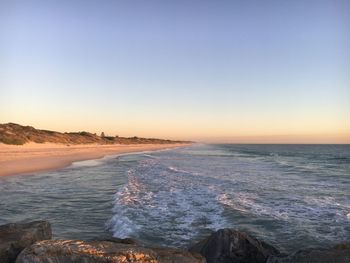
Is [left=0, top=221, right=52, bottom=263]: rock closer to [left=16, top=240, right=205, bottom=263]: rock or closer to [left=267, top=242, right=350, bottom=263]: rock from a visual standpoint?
[left=16, top=240, right=205, bottom=263]: rock

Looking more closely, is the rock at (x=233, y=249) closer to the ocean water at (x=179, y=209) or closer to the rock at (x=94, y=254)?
the rock at (x=94, y=254)

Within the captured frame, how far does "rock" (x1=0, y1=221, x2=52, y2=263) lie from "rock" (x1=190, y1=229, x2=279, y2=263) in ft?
9.37

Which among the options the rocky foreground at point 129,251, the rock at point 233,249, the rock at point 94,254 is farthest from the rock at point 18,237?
the rock at point 233,249

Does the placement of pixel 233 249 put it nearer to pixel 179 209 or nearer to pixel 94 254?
pixel 94 254

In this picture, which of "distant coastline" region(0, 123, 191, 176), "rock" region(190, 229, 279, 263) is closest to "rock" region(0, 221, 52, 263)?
"rock" region(190, 229, 279, 263)

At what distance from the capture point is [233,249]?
259 inches

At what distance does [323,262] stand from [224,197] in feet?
36.9

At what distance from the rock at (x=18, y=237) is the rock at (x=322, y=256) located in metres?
3.83

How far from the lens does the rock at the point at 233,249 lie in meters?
6.57

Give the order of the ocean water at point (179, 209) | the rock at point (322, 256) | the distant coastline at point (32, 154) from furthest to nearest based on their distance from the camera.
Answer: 1. the distant coastline at point (32, 154)
2. the ocean water at point (179, 209)
3. the rock at point (322, 256)

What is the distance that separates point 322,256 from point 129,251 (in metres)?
2.65

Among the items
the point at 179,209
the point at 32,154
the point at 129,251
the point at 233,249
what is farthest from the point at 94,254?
the point at 32,154

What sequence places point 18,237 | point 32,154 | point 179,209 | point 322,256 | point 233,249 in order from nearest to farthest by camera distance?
1. point 322,256
2. point 18,237
3. point 233,249
4. point 179,209
5. point 32,154

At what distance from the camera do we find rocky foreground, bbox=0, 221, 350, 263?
15.7ft
